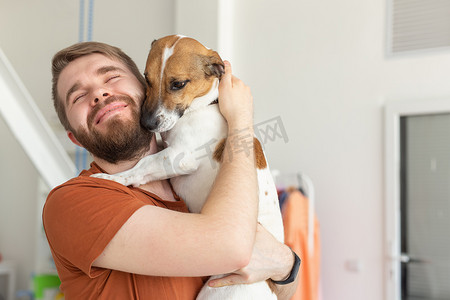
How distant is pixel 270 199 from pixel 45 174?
1135 mm

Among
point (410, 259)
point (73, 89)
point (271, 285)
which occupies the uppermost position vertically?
point (73, 89)

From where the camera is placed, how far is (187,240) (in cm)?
92

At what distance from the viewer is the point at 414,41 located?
291 cm

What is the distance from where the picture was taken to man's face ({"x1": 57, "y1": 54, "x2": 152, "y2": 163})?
3.91ft

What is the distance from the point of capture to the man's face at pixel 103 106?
119 cm

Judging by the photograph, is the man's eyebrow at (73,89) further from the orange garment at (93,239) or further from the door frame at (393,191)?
the door frame at (393,191)

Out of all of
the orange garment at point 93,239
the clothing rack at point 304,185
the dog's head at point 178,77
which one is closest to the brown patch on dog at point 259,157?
the dog's head at point 178,77

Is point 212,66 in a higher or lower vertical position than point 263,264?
higher

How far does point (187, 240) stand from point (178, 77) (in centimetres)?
58

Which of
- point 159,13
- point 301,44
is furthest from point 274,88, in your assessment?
point 159,13

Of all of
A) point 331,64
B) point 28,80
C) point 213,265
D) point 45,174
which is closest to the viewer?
point 213,265

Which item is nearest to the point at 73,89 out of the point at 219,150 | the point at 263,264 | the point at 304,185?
the point at 219,150

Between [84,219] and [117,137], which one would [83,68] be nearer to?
[117,137]

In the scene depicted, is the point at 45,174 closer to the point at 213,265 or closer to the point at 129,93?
the point at 129,93
